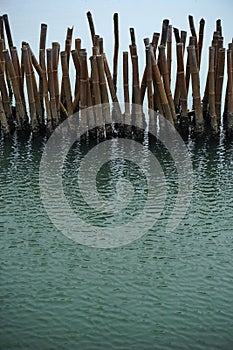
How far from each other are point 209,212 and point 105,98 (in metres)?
2.77

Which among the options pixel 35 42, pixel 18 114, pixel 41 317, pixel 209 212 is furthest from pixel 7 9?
pixel 41 317

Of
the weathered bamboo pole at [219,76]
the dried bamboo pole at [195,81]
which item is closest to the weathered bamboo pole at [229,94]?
the weathered bamboo pole at [219,76]

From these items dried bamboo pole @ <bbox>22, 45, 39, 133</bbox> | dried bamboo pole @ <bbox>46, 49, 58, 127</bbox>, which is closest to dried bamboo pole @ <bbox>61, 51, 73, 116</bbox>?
dried bamboo pole @ <bbox>46, 49, 58, 127</bbox>

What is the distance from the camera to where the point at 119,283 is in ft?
19.3

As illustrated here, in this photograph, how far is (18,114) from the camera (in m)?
9.84

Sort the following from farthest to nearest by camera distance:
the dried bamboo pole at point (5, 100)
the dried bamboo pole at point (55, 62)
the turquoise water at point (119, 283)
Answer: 1. the dried bamboo pole at point (5, 100)
2. the dried bamboo pole at point (55, 62)
3. the turquoise water at point (119, 283)

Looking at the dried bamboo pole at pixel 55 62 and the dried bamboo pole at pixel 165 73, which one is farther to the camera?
the dried bamboo pole at pixel 55 62

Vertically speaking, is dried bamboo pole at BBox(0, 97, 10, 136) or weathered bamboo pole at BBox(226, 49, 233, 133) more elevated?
weathered bamboo pole at BBox(226, 49, 233, 133)

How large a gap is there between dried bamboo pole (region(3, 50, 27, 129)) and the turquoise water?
2136mm

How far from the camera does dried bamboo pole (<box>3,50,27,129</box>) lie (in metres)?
9.40

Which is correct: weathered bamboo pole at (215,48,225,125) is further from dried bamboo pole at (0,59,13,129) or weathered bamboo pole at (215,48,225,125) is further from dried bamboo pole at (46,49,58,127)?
dried bamboo pole at (0,59,13,129)

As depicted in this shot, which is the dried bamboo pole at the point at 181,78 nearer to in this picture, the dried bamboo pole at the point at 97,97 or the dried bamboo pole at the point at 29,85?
the dried bamboo pole at the point at 97,97

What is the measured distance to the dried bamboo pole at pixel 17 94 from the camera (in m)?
9.40

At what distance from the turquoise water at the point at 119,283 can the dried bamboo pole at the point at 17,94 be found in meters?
2.14
